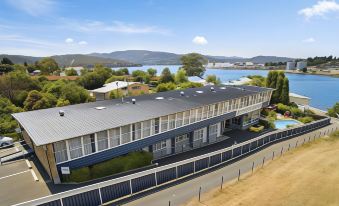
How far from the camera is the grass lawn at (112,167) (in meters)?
19.1

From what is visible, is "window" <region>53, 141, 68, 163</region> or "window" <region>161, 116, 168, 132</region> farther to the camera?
"window" <region>161, 116, 168, 132</region>

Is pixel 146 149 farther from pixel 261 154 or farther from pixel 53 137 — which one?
pixel 261 154

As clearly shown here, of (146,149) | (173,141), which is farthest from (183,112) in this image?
(146,149)

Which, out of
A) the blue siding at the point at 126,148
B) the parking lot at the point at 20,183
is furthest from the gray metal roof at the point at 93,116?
the parking lot at the point at 20,183

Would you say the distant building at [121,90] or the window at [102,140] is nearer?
the window at [102,140]

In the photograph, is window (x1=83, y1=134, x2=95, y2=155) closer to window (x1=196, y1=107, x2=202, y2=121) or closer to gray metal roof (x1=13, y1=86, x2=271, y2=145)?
gray metal roof (x1=13, y1=86, x2=271, y2=145)

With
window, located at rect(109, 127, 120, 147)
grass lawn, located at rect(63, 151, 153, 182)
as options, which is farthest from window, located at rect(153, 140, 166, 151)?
window, located at rect(109, 127, 120, 147)

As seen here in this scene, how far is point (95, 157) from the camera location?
2019cm

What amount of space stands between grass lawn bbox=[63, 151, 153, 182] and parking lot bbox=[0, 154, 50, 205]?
2.23 m

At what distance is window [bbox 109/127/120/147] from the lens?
21.2 meters

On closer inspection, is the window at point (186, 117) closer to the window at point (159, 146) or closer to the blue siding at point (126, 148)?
the blue siding at point (126, 148)

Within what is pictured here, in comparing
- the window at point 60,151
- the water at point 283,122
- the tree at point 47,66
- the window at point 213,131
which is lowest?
the water at point 283,122

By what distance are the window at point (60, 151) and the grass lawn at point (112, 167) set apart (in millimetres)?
1496

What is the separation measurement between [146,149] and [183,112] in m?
6.22
